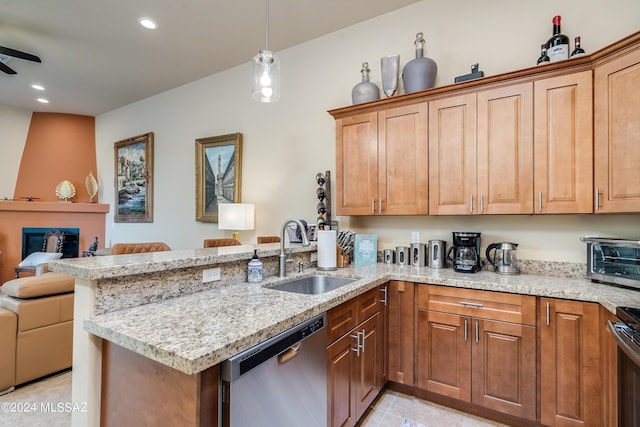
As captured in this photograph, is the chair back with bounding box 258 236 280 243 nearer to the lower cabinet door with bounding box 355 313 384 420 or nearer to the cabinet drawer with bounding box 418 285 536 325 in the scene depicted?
the lower cabinet door with bounding box 355 313 384 420

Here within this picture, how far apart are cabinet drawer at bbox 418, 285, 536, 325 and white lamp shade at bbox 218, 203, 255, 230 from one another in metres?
2.15

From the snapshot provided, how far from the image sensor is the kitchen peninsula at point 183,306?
1.04m

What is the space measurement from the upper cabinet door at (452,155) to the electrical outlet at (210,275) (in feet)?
5.28

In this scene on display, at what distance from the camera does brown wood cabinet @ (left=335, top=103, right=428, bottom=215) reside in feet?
8.11

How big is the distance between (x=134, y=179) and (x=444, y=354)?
17.4ft

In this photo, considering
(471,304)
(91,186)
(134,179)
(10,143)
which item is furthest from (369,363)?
(10,143)

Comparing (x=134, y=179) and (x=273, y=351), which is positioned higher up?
(x=134, y=179)

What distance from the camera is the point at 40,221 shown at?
5602 mm

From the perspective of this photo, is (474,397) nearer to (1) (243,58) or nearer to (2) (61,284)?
(2) (61,284)

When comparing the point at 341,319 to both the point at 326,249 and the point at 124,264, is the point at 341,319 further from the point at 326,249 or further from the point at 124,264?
the point at 124,264

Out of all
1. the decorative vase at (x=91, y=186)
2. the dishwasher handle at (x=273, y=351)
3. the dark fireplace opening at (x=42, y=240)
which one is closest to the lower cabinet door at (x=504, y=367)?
the dishwasher handle at (x=273, y=351)

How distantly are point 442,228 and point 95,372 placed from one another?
2467 mm

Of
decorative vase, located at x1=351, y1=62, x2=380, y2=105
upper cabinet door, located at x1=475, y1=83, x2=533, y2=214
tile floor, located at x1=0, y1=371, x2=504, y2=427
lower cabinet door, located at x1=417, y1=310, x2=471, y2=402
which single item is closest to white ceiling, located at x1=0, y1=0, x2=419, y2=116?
decorative vase, located at x1=351, y1=62, x2=380, y2=105

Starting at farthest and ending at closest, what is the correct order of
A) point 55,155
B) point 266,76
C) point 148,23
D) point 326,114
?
point 55,155 → point 326,114 → point 148,23 → point 266,76
